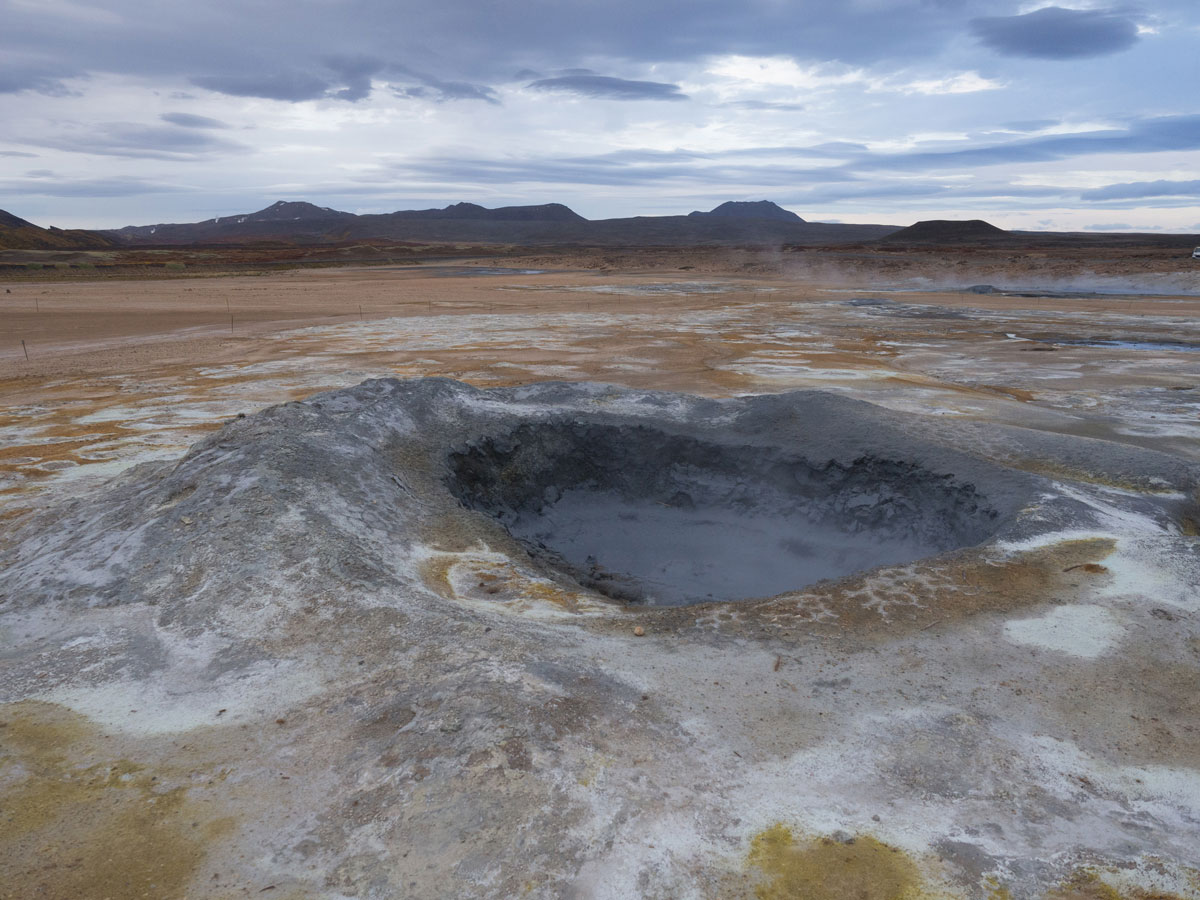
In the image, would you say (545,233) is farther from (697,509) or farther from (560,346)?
(697,509)

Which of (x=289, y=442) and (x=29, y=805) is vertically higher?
(x=289, y=442)

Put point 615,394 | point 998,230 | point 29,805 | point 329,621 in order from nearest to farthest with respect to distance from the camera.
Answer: point 29,805 → point 329,621 → point 615,394 → point 998,230

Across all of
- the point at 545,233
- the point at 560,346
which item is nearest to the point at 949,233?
the point at 545,233

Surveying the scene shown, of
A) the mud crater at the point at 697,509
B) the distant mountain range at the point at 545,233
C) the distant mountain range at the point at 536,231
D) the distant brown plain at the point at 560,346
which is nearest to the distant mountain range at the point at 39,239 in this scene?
the distant mountain range at the point at 545,233

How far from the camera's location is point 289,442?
6191mm

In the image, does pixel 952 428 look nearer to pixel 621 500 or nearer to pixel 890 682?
pixel 621 500

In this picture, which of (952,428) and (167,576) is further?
(952,428)

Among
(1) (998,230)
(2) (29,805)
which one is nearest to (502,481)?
(2) (29,805)

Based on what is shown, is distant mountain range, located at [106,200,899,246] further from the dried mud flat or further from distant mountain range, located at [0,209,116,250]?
the dried mud flat

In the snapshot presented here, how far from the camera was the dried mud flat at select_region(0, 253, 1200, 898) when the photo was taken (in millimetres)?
2875

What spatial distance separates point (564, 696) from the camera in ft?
11.9

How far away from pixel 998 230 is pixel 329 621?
103783 millimetres

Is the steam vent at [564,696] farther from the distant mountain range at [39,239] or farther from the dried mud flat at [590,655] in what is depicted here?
the distant mountain range at [39,239]

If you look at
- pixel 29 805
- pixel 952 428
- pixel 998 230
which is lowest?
pixel 29 805
